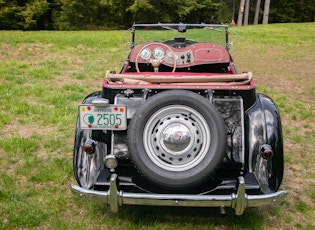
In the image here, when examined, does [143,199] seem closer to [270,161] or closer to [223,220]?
[223,220]

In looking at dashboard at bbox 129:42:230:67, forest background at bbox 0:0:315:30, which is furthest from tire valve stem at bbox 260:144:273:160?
forest background at bbox 0:0:315:30

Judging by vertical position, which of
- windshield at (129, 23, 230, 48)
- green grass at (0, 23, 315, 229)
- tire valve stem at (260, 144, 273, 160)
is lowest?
green grass at (0, 23, 315, 229)

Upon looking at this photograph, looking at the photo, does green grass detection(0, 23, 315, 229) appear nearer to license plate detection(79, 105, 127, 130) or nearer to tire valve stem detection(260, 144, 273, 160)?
tire valve stem detection(260, 144, 273, 160)

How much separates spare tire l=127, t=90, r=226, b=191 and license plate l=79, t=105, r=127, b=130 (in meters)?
0.22

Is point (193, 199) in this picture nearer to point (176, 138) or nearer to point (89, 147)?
point (176, 138)

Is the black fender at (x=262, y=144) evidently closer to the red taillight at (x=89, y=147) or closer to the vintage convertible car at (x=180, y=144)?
the vintage convertible car at (x=180, y=144)

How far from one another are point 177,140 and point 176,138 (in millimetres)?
17

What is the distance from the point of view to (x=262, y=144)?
3.10 meters

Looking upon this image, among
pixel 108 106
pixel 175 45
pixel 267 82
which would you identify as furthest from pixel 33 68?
pixel 108 106

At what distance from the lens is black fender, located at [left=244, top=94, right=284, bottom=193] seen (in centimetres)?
302

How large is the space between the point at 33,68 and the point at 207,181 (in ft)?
22.8

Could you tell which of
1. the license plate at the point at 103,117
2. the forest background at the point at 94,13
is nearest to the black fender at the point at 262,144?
the license plate at the point at 103,117

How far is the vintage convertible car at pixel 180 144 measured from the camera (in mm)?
2654

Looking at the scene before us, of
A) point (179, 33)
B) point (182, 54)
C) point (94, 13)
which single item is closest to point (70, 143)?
point (182, 54)
